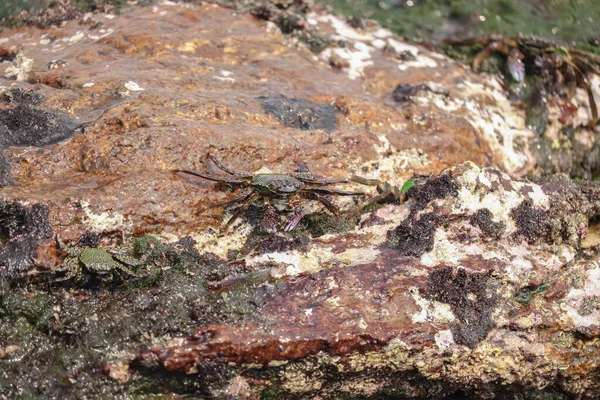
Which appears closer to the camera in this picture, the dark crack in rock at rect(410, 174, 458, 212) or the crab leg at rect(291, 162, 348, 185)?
the dark crack in rock at rect(410, 174, 458, 212)

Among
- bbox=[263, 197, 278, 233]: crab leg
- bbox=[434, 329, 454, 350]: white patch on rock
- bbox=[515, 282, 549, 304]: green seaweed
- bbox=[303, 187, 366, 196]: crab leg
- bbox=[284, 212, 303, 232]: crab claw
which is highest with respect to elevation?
bbox=[303, 187, 366, 196]: crab leg

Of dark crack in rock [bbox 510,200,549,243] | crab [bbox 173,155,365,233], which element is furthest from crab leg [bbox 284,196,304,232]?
dark crack in rock [bbox 510,200,549,243]

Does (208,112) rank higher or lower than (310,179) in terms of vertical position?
higher

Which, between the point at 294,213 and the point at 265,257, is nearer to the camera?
the point at 265,257

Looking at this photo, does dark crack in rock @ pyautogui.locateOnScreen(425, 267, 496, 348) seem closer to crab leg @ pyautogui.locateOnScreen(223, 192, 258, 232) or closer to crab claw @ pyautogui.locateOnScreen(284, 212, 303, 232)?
crab claw @ pyautogui.locateOnScreen(284, 212, 303, 232)

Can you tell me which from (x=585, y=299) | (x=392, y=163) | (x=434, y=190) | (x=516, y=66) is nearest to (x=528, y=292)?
(x=585, y=299)

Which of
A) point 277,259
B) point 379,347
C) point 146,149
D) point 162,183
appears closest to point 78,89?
point 146,149

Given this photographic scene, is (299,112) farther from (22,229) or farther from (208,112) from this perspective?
(22,229)
